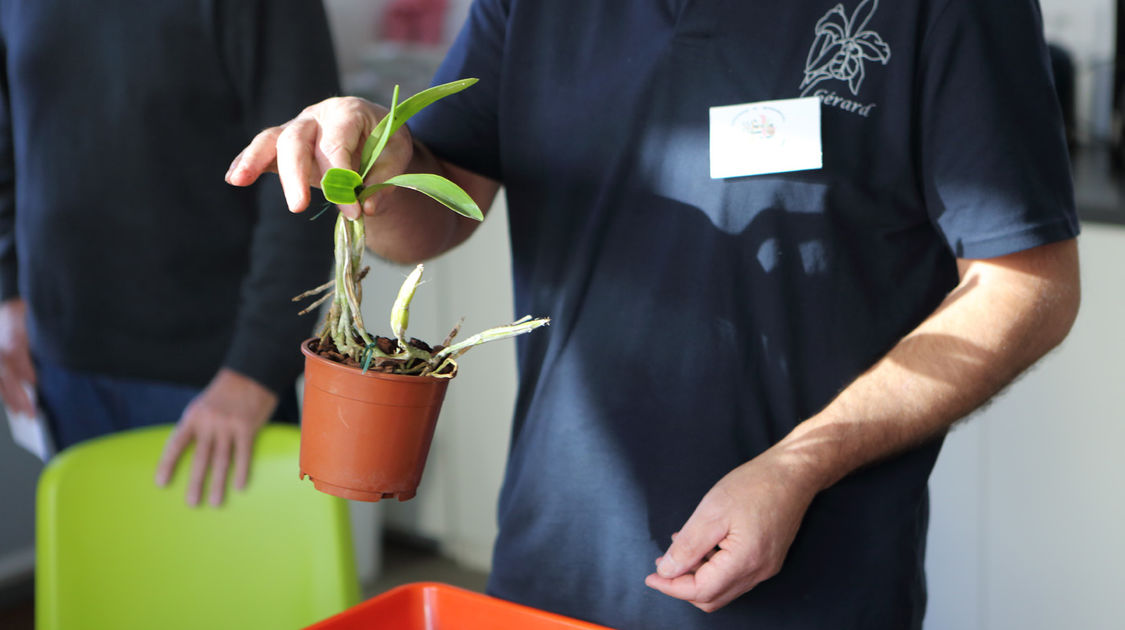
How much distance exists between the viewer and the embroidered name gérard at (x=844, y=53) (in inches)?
38.7

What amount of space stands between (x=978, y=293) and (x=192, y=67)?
3.58 feet

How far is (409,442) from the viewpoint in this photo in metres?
0.78

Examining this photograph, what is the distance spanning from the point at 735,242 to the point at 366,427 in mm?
427

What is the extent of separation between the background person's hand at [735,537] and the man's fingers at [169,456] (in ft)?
2.22

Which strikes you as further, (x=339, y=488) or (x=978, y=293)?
(x=978, y=293)

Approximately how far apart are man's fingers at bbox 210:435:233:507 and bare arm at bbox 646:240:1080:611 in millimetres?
582

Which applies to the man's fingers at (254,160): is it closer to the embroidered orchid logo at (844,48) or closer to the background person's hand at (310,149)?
the background person's hand at (310,149)

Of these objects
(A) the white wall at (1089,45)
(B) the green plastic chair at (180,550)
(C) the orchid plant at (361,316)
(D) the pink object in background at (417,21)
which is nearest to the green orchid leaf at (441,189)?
(C) the orchid plant at (361,316)

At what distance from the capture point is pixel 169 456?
128cm

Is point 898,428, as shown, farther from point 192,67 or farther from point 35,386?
point 35,386

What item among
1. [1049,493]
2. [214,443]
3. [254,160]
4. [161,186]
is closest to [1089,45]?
[1049,493]

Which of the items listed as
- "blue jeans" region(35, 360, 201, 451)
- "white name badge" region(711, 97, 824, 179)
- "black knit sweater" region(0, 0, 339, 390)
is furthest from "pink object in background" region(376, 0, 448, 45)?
"white name badge" region(711, 97, 824, 179)

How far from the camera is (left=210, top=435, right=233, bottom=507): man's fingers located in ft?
4.14

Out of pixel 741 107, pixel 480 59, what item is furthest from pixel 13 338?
pixel 741 107
